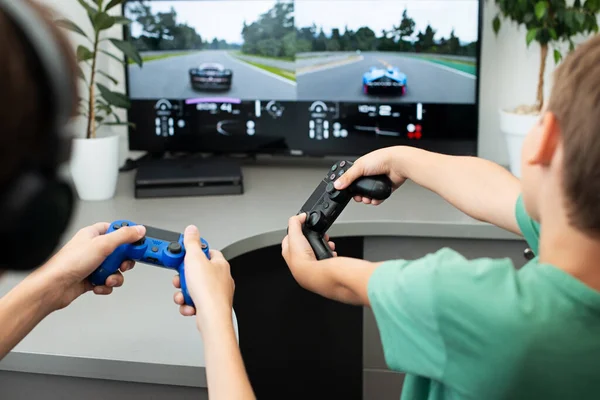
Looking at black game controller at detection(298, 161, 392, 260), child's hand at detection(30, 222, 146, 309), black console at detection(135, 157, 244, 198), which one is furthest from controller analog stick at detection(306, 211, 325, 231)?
black console at detection(135, 157, 244, 198)

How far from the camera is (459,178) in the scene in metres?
1.14

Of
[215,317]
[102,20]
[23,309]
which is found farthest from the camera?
[102,20]

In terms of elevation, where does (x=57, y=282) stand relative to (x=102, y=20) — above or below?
below

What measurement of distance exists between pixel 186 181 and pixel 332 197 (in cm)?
78

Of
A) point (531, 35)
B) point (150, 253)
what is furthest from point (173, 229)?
point (531, 35)

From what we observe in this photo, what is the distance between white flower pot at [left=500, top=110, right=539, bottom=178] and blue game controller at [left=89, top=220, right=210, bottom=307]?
1.04m

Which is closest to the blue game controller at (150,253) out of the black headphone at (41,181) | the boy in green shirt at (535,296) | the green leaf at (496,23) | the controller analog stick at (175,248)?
the controller analog stick at (175,248)

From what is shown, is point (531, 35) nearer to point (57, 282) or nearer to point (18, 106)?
point (57, 282)

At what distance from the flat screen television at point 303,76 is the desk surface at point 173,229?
0.14 metres

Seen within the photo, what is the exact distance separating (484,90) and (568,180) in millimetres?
1440

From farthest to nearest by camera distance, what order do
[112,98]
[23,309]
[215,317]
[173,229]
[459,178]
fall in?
[112,98] → [173,229] → [459,178] → [23,309] → [215,317]

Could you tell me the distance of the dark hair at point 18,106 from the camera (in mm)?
474

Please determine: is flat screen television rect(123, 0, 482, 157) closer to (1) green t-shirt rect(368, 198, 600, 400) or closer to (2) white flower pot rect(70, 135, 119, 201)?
(2) white flower pot rect(70, 135, 119, 201)

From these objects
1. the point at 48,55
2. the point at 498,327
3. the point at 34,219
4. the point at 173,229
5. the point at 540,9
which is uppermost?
the point at 540,9
